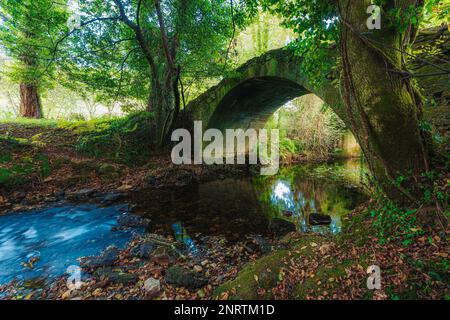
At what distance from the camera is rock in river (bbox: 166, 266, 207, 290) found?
257 cm

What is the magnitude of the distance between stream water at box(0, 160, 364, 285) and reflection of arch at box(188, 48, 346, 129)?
9.12 ft

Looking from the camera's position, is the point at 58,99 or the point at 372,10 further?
the point at 58,99

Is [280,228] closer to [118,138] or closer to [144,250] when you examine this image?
[144,250]

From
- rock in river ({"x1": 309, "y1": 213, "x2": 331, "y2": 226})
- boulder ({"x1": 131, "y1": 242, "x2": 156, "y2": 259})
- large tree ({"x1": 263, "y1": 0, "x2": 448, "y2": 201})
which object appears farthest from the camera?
rock in river ({"x1": 309, "y1": 213, "x2": 331, "y2": 226})

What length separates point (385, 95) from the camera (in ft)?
7.41

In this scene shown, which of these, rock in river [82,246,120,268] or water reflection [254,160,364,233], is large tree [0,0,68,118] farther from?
water reflection [254,160,364,233]

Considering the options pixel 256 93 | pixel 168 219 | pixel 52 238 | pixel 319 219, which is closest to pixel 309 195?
pixel 319 219

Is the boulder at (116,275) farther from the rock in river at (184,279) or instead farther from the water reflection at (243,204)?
the water reflection at (243,204)

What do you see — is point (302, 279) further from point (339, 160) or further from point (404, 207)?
point (339, 160)

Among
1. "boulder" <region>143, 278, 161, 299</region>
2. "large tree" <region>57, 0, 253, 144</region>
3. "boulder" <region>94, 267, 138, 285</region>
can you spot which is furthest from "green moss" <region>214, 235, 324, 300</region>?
"large tree" <region>57, 0, 253, 144</region>

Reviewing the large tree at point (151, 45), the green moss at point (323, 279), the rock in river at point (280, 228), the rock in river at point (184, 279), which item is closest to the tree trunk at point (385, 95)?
the green moss at point (323, 279)
